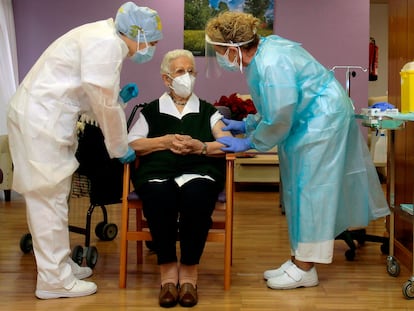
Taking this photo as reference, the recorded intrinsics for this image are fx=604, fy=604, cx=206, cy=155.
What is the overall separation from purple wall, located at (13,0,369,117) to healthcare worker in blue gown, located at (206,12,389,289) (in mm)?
4283

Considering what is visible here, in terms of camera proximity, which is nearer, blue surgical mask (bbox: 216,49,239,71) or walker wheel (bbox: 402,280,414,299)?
walker wheel (bbox: 402,280,414,299)

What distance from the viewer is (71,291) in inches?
108

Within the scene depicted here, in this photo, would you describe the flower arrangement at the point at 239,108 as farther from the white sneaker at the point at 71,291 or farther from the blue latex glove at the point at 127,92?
the white sneaker at the point at 71,291

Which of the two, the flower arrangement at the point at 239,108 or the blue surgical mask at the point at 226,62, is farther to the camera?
the flower arrangement at the point at 239,108

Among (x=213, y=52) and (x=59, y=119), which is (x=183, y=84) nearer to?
(x=213, y=52)

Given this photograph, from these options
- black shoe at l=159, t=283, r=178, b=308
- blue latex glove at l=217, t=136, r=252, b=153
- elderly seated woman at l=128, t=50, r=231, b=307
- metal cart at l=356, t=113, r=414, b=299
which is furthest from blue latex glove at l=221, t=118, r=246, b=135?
black shoe at l=159, t=283, r=178, b=308

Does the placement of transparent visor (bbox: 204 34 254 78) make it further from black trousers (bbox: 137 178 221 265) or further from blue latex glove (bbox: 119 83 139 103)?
black trousers (bbox: 137 178 221 265)

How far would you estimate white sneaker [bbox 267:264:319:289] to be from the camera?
2.90 m

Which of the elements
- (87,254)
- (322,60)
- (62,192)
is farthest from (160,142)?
(322,60)

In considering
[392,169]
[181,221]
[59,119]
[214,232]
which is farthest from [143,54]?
[392,169]

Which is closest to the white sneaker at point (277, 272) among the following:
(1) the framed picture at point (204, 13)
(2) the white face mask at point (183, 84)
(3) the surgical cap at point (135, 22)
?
(2) the white face mask at point (183, 84)

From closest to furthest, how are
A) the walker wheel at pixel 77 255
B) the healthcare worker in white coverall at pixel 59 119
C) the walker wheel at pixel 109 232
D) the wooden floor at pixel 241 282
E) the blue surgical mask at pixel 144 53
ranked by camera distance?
1. the healthcare worker in white coverall at pixel 59 119
2. the wooden floor at pixel 241 282
3. the blue surgical mask at pixel 144 53
4. the walker wheel at pixel 77 255
5. the walker wheel at pixel 109 232

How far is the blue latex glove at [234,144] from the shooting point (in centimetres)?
292

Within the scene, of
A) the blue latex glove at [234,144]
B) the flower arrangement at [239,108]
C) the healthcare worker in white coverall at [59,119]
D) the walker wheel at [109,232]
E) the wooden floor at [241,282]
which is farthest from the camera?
the flower arrangement at [239,108]
